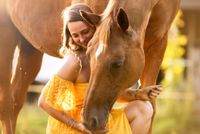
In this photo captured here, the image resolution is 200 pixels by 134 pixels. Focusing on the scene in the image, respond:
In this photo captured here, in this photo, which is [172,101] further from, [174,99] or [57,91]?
[57,91]

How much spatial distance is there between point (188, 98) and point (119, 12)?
23.5 feet

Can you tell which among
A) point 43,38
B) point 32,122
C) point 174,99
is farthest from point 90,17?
point 174,99

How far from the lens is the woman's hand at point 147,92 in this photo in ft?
16.6

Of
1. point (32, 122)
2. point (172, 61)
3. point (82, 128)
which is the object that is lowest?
point (32, 122)

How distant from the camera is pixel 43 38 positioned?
6246 millimetres

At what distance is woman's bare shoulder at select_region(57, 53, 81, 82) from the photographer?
5082 millimetres

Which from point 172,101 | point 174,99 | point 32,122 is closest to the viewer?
point 32,122

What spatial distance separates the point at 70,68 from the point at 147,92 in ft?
1.73

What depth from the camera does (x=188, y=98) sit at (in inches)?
462

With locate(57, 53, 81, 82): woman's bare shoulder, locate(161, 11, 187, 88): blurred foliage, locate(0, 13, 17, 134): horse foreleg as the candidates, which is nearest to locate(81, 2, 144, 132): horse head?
locate(57, 53, 81, 82): woman's bare shoulder

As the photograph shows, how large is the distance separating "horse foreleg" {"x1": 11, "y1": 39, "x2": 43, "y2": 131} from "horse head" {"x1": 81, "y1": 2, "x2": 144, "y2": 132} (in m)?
2.28

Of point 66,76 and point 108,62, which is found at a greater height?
point 108,62

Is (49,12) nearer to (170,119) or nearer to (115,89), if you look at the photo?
(115,89)

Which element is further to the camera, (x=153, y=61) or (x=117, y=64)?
(x=153, y=61)
